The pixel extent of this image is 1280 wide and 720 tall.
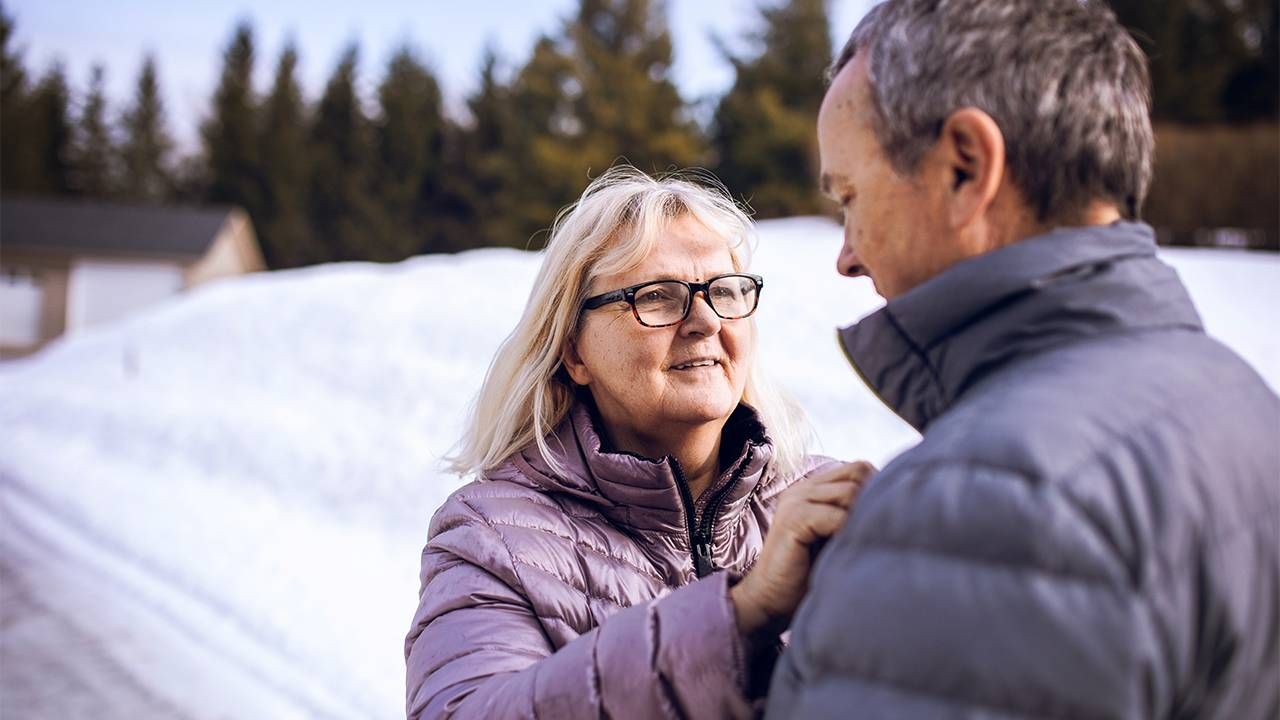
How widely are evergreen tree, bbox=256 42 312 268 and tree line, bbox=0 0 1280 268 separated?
0.18ft

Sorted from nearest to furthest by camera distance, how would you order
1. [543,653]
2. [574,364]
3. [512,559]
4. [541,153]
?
1. [543,653]
2. [512,559]
3. [574,364]
4. [541,153]

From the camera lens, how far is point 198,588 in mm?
6398

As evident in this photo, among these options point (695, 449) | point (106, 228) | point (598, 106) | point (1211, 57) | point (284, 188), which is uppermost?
point (1211, 57)

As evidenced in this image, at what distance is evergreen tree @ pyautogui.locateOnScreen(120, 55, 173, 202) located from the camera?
44750mm

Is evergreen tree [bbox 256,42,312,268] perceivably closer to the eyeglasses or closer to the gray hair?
the eyeglasses

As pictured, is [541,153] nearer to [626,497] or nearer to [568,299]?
[568,299]

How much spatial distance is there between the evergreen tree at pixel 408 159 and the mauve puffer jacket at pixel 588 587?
3718 centimetres

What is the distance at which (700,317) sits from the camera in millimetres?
2201

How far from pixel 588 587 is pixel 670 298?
654mm

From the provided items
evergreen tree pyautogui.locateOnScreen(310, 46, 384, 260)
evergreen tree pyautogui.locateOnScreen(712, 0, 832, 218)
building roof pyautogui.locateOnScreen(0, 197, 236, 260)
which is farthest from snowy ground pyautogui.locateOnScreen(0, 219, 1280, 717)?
evergreen tree pyautogui.locateOnScreen(310, 46, 384, 260)

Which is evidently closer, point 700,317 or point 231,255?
point 700,317

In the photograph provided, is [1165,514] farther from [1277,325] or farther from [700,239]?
[1277,325]

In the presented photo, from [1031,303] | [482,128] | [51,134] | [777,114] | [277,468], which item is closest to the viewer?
[1031,303]

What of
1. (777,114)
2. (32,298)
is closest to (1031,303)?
(777,114)
